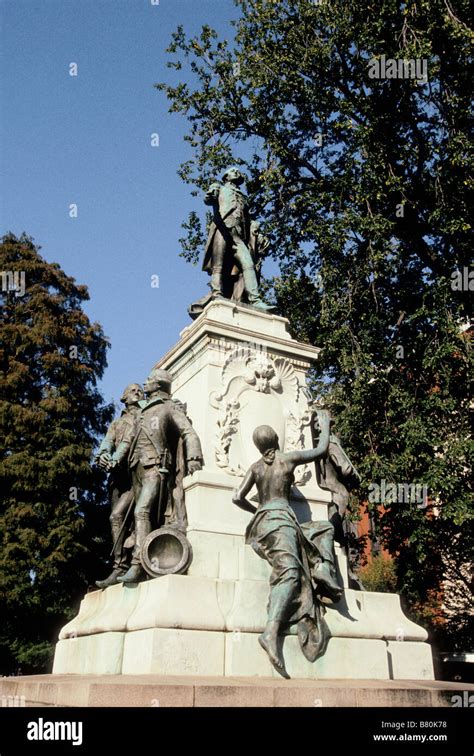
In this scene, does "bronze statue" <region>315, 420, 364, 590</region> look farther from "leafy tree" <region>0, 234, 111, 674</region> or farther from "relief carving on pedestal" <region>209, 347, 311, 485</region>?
"leafy tree" <region>0, 234, 111, 674</region>

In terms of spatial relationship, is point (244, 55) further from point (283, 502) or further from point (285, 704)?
point (285, 704)

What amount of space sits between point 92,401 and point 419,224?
544 inches

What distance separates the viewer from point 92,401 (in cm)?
2583

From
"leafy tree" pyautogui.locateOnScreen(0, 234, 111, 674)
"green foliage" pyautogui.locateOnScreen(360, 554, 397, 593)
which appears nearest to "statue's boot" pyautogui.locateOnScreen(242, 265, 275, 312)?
"leafy tree" pyautogui.locateOnScreen(0, 234, 111, 674)

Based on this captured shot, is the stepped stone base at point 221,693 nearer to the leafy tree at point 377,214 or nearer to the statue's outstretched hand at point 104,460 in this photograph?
the statue's outstretched hand at point 104,460

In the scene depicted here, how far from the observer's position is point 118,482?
8.23 meters

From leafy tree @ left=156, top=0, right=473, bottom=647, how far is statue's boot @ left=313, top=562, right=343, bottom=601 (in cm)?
783

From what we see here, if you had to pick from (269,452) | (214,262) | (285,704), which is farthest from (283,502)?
(214,262)

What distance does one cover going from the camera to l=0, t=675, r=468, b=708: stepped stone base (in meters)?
4.40

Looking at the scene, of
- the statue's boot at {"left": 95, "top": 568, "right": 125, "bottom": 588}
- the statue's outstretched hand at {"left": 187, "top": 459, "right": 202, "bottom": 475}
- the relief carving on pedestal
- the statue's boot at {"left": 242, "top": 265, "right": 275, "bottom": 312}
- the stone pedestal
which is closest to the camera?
the stone pedestal

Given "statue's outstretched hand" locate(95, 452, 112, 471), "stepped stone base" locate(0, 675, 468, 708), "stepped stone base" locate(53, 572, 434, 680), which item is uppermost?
"statue's outstretched hand" locate(95, 452, 112, 471)

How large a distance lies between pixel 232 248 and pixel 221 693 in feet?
22.3

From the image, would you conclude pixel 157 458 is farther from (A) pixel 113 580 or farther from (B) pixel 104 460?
(A) pixel 113 580

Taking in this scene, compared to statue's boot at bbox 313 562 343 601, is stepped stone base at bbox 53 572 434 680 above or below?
below
